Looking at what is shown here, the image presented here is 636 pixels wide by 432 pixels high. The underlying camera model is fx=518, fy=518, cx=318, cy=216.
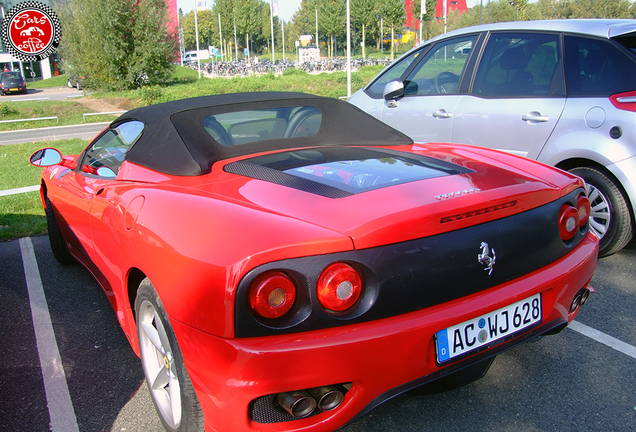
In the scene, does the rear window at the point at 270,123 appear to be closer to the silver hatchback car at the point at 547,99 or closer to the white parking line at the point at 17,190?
the silver hatchback car at the point at 547,99

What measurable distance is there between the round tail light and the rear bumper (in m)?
0.60

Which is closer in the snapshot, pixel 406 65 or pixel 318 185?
pixel 318 185

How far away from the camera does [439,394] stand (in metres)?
2.29

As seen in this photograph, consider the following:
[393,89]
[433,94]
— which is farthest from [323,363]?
[433,94]

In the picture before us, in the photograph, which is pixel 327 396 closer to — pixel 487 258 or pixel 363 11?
pixel 487 258

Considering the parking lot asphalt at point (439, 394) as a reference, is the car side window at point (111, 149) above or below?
above

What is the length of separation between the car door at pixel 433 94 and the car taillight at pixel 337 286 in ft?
10.5

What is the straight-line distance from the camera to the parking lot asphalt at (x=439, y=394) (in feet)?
6.91

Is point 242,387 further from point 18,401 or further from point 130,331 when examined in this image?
point 18,401

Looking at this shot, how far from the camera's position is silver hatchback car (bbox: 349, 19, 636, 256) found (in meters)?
3.57

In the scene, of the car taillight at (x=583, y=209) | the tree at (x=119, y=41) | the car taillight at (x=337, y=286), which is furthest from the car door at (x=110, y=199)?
the tree at (x=119, y=41)

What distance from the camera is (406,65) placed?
514cm

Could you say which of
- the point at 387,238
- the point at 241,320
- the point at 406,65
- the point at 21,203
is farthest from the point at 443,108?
the point at 21,203

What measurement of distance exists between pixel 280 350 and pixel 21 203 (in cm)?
597
